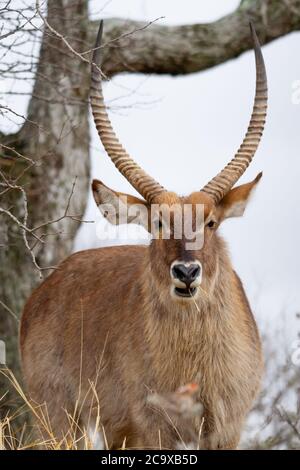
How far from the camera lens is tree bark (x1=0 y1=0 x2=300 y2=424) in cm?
1202

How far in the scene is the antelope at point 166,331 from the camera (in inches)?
298

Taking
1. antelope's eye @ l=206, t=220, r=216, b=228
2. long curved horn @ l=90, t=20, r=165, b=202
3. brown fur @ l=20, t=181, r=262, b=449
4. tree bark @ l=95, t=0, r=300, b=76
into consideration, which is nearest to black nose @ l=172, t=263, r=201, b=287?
brown fur @ l=20, t=181, r=262, b=449

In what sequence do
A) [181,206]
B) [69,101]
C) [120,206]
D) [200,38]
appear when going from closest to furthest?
[181,206] → [120,206] → [69,101] → [200,38]

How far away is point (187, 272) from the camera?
7.10 meters

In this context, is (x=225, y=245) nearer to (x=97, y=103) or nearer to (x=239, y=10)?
(x=97, y=103)

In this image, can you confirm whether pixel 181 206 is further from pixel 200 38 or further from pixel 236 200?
pixel 200 38

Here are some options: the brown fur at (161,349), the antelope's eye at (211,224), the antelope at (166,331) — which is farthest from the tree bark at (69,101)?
the antelope's eye at (211,224)

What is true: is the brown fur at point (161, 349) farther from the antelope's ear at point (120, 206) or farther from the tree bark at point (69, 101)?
the tree bark at point (69, 101)

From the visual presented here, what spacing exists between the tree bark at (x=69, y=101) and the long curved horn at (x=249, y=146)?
3.79 metres

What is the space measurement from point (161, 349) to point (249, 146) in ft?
4.87

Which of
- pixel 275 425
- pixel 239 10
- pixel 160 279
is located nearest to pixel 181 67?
pixel 239 10

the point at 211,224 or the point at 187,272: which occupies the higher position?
the point at 211,224

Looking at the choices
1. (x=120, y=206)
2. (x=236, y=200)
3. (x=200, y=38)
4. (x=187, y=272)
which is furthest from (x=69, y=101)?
(x=187, y=272)

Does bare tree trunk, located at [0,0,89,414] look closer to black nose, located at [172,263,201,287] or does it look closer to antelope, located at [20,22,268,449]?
antelope, located at [20,22,268,449]
